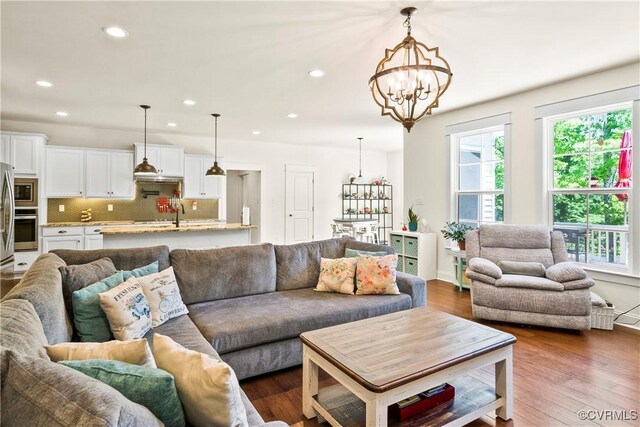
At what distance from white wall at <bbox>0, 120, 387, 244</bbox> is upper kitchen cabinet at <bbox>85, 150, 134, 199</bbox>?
0.38 meters

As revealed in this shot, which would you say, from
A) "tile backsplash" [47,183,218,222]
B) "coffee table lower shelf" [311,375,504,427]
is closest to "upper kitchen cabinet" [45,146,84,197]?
"tile backsplash" [47,183,218,222]

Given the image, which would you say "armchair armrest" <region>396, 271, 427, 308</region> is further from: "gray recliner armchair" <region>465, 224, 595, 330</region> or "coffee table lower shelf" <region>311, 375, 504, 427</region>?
"coffee table lower shelf" <region>311, 375, 504, 427</region>

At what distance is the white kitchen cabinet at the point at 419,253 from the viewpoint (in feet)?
17.3

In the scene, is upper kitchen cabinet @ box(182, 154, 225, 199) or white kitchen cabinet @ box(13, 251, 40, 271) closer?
white kitchen cabinet @ box(13, 251, 40, 271)

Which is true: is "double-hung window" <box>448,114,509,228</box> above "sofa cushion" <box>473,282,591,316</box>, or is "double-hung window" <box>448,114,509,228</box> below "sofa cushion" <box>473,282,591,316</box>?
above

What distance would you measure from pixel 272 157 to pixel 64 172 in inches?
154

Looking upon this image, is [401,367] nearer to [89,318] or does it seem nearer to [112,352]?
[112,352]

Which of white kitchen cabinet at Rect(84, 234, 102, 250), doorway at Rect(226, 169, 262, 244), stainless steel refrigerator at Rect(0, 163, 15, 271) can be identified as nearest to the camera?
stainless steel refrigerator at Rect(0, 163, 15, 271)

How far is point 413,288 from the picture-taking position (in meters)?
3.09

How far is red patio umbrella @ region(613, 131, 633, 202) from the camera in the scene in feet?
11.2

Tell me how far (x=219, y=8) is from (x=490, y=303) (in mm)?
3563

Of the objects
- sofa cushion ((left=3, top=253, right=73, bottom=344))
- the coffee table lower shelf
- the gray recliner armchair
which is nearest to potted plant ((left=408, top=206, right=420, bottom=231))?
the gray recliner armchair

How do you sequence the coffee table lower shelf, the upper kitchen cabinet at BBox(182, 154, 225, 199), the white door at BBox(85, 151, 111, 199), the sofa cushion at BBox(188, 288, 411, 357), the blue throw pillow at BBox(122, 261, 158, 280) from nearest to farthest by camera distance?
the coffee table lower shelf, the sofa cushion at BBox(188, 288, 411, 357), the blue throw pillow at BBox(122, 261, 158, 280), the white door at BBox(85, 151, 111, 199), the upper kitchen cabinet at BBox(182, 154, 225, 199)

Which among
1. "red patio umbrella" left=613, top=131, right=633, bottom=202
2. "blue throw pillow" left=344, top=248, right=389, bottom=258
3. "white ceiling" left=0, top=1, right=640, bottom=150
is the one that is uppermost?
"white ceiling" left=0, top=1, right=640, bottom=150
